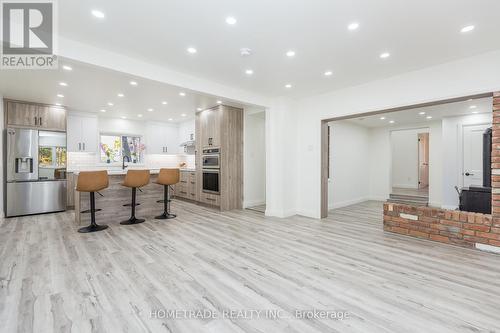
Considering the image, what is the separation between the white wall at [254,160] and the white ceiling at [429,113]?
278 cm

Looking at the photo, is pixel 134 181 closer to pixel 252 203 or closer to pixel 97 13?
pixel 97 13

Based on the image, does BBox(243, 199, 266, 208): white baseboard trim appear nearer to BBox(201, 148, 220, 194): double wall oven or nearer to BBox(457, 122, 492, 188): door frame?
BBox(201, 148, 220, 194): double wall oven

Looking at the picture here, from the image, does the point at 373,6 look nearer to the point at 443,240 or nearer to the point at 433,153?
the point at 443,240

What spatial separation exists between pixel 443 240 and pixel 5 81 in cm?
796

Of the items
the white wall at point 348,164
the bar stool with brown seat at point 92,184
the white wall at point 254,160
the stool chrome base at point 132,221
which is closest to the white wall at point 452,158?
the white wall at point 348,164

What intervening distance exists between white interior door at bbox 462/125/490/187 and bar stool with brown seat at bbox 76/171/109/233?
8.47 meters

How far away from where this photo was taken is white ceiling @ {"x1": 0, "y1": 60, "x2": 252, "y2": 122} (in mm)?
3875

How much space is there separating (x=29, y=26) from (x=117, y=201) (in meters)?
3.15

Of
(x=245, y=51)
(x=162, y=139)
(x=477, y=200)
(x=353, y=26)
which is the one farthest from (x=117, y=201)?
(x=477, y=200)

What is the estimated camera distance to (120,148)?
7941mm

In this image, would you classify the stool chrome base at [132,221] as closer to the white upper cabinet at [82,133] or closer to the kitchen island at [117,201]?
the kitchen island at [117,201]

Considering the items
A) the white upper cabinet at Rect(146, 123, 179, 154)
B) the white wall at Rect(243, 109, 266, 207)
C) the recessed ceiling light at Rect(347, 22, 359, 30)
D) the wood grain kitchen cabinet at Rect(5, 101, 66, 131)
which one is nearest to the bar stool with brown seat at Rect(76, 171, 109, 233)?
the wood grain kitchen cabinet at Rect(5, 101, 66, 131)

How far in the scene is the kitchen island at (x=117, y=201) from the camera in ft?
14.5

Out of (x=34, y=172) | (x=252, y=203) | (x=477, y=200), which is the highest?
(x=34, y=172)
